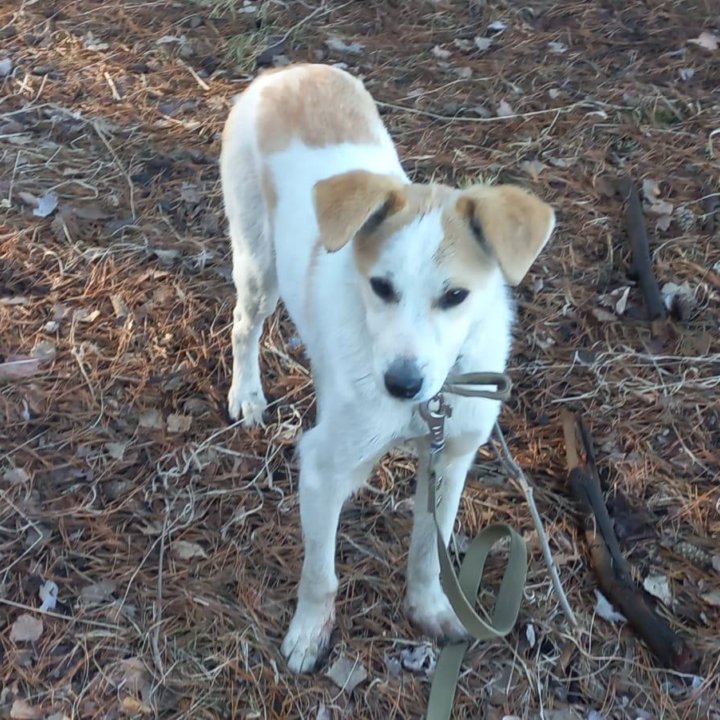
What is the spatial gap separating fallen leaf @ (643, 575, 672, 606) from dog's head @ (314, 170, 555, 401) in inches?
61.1

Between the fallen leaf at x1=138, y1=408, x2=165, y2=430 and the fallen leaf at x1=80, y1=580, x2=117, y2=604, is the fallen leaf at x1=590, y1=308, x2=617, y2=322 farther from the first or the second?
the fallen leaf at x1=80, y1=580, x2=117, y2=604

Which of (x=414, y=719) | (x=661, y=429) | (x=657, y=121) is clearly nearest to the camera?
(x=414, y=719)

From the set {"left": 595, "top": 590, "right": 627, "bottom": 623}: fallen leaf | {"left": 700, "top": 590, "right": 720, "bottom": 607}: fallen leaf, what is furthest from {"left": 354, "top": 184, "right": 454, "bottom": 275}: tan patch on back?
{"left": 700, "top": 590, "right": 720, "bottom": 607}: fallen leaf

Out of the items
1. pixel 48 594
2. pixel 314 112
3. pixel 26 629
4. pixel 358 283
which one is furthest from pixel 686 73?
pixel 26 629

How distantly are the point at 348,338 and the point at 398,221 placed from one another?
1.35ft

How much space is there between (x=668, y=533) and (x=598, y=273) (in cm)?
156

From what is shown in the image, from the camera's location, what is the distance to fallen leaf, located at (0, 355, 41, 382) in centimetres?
A: 408

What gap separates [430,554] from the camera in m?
3.36

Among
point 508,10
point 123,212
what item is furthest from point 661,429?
point 508,10

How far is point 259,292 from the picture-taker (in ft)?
12.8

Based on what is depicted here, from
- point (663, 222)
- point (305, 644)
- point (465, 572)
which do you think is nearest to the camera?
point (305, 644)

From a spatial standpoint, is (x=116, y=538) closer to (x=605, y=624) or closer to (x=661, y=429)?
(x=605, y=624)

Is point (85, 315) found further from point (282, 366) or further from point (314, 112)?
point (314, 112)

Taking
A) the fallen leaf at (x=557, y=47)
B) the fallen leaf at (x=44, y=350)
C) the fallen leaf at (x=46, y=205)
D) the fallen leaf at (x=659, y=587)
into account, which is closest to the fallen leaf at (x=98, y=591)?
the fallen leaf at (x=44, y=350)
